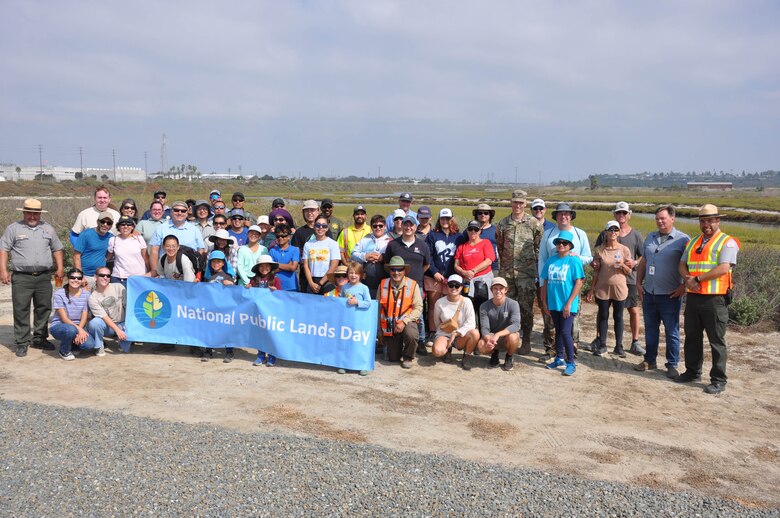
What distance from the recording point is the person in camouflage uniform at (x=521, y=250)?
27.5 ft

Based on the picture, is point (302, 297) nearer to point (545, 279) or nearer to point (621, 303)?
point (545, 279)

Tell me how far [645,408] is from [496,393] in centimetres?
166

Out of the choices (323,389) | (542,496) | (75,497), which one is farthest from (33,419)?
(542,496)

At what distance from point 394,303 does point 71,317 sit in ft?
14.6

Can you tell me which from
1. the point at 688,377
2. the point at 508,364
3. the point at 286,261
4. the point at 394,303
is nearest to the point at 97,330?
the point at 286,261

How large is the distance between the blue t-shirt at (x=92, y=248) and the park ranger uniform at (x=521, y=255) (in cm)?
582

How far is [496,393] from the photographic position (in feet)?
22.9

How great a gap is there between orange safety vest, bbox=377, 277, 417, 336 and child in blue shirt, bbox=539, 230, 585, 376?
1.82 m

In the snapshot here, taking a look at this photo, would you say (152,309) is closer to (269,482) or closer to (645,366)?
(269,482)

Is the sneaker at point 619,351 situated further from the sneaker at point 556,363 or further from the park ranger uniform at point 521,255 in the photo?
the park ranger uniform at point 521,255

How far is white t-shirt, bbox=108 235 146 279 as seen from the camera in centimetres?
838

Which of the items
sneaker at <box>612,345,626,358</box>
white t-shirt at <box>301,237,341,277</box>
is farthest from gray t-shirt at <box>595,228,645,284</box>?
white t-shirt at <box>301,237,341,277</box>

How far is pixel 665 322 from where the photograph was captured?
7.77 m

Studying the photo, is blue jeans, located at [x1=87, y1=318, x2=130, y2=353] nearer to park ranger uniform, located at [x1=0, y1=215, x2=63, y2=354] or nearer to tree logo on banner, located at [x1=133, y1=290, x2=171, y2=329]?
tree logo on banner, located at [x1=133, y1=290, x2=171, y2=329]
